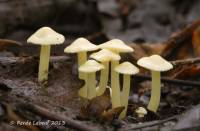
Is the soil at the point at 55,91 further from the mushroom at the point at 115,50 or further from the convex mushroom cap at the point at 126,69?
the convex mushroom cap at the point at 126,69

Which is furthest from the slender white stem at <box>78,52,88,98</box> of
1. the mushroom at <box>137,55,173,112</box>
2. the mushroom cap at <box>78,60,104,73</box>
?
the mushroom at <box>137,55,173,112</box>

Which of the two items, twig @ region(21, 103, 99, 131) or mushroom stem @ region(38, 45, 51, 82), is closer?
twig @ region(21, 103, 99, 131)

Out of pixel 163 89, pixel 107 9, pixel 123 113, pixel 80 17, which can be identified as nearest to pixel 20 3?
pixel 80 17

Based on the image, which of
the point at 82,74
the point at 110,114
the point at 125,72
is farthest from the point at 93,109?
the point at 82,74

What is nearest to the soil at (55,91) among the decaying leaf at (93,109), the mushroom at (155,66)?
the decaying leaf at (93,109)

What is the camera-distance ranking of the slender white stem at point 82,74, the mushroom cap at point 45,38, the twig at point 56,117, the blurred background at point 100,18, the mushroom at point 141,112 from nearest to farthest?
the twig at point 56,117 < the mushroom cap at point 45,38 < the mushroom at point 141,112 < the slender white stem at point 82,74 < the blurred background at point 100,18

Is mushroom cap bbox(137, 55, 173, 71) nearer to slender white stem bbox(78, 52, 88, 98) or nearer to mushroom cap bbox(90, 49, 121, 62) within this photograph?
mushroom cap bbox(90, 49, 121, 62)
